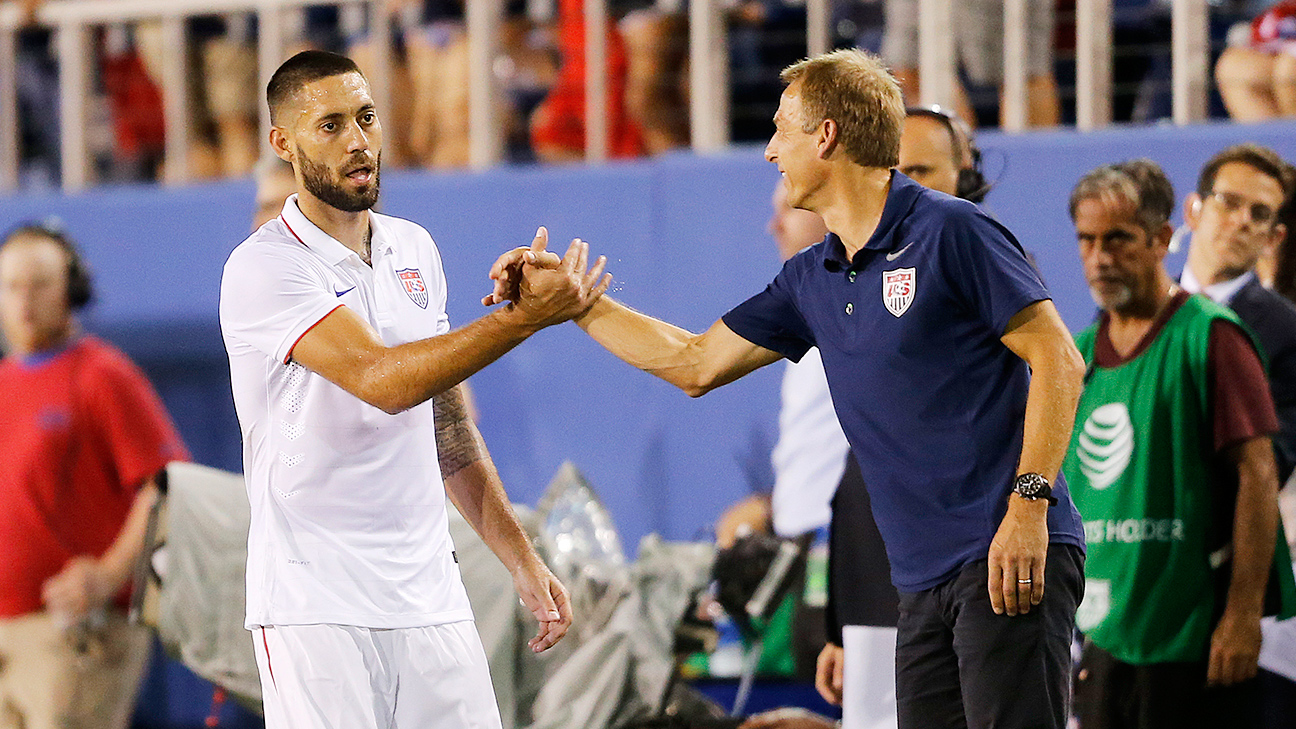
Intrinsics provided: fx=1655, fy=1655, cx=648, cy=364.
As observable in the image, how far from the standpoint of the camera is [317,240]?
133 inches

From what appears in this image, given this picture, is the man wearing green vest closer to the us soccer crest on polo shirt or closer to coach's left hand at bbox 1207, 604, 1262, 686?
coach's left hand at bbox 1207, 604, 1262, 686

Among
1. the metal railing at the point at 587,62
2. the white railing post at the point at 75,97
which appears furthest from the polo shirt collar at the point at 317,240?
the white railing post at the point at 75,97

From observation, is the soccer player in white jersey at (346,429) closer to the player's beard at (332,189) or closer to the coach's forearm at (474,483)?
the player's beard at (332,189)

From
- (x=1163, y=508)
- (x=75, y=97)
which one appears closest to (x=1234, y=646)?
(x=1163, y=508)

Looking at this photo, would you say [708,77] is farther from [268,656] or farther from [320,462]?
[268,656]

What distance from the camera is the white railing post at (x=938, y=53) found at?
5867 millimetres

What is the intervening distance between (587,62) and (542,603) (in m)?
3.45

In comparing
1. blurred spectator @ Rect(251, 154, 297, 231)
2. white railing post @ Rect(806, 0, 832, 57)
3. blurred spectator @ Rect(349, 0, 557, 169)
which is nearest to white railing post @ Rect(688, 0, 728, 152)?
white railing post @ Rect(806, 0, 832, 57)

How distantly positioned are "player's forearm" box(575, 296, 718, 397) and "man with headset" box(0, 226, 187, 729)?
2597mm

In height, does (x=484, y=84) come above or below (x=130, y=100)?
below

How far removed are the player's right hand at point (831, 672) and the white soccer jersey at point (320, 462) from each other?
1371 mm

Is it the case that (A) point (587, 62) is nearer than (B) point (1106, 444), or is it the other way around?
(B) point (1106, 444)

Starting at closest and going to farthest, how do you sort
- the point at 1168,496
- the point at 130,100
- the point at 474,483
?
the point at 474,483 → the point at 1168,496 → the point at 130,100

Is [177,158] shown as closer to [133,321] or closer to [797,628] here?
[133,321]
